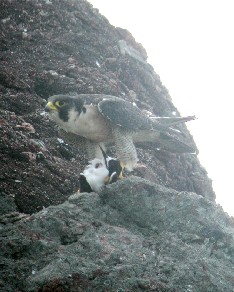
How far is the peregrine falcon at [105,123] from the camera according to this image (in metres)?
6.55

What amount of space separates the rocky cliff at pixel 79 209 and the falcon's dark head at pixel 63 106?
480 mm

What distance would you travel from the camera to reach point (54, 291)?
2.90m

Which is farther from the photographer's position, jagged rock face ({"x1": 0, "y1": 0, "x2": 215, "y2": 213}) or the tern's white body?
jagged rock face ({"x1": 0, "y1": 0, "x2": 215, "y2": 213})

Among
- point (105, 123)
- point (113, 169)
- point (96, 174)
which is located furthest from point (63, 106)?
point (96, 174)

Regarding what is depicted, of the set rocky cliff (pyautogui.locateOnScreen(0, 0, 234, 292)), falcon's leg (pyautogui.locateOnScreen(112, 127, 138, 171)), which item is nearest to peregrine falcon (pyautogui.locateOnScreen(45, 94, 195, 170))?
falcon's leg (pyautogui.locateOnScreen(112, 127, 138, 171))

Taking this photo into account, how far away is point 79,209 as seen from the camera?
13.6ft

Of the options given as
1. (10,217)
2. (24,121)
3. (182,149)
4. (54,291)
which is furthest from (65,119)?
(54,291)

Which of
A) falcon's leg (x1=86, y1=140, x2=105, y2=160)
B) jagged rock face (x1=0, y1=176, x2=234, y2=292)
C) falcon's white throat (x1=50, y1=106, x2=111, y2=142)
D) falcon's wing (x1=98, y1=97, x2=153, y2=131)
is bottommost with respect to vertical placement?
jagged rock face (x1=0, y1=176, x2=234, y2=292)

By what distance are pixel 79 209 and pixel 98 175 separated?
128 centimetres

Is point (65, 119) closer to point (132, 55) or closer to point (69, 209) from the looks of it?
point (69, 209)

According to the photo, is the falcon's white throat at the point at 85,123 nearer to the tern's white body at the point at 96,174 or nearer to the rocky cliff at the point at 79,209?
the rocky cliff at the point at 79,209

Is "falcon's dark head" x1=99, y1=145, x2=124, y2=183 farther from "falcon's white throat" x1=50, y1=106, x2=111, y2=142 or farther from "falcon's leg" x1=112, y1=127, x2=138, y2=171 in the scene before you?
"falcon's leg" x1=112, y1=127, x2=138, y2=171

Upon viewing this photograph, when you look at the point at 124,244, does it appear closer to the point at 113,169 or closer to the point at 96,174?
the point at 96,174

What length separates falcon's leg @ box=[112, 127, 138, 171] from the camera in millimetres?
6988
